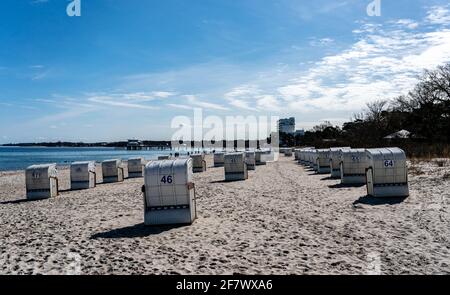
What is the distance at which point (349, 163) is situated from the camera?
19125mm

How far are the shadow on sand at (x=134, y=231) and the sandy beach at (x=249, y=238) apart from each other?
0.03 m

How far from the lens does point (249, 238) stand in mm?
9227

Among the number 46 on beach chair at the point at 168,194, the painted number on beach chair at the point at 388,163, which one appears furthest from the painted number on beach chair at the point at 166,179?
the painted number on beach chair at the point at 388,163

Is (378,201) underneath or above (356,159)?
underneath

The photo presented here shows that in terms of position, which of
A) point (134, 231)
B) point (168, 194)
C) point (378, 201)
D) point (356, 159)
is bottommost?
point (134, 231)

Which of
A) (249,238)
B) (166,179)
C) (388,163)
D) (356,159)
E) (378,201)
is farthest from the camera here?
(356,159)

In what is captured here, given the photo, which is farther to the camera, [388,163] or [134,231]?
[388,163]

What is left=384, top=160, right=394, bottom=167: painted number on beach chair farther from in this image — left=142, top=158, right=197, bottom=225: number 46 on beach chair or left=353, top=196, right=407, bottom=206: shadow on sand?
left=142, top=158, right=197, bottom=225: number 46 on beach chair

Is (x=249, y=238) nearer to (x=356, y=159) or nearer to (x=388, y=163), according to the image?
(x=388, y=163)

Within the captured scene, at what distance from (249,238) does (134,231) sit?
3.22 meters

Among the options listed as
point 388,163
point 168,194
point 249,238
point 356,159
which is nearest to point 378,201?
point 388,163

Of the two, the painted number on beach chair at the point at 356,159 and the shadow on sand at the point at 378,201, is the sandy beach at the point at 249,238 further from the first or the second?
the painted number on beach chair at the point at 356,159
